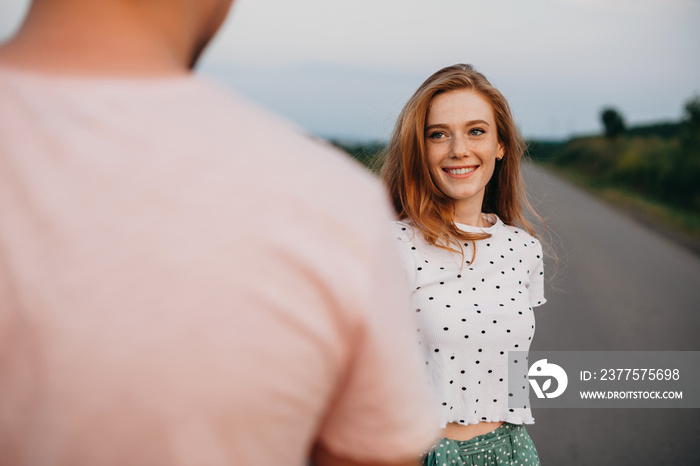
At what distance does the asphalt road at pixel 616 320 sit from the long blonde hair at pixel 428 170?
252 mm

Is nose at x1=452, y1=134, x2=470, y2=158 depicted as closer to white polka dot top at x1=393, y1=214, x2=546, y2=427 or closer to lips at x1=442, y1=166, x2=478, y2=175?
lips at x1=442, y1=166, x2=478, y2=175

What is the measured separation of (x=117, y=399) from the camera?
55 cm

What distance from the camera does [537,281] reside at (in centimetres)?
276

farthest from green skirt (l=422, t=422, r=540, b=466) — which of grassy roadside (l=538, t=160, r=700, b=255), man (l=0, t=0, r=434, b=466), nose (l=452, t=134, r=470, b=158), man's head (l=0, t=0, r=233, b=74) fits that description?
grassy roadside (l=538, t=160, r=700, b=255)

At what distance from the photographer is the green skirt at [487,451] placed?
7.16 ft

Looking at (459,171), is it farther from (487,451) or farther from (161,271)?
(161,271)

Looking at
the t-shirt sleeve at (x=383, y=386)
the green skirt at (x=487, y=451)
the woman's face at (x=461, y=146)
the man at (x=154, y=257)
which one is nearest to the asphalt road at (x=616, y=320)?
the woman's face at (x=461, y=146)

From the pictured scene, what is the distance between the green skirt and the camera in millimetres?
2182

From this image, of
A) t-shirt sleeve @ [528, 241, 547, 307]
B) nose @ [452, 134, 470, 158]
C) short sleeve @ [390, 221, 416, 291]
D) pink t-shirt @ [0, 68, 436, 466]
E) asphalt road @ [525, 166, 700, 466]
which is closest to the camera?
pink t-shirt @ [0, 68, 436, 466]

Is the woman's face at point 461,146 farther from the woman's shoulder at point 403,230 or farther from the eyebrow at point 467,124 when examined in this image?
the woman's shoulder at point 403,230

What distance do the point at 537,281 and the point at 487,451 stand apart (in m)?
0.92

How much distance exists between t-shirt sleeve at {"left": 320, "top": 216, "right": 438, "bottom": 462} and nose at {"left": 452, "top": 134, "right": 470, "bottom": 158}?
200 centimetres

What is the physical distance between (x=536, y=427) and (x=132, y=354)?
14.5ft

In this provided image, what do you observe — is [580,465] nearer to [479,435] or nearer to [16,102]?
[479,435]
